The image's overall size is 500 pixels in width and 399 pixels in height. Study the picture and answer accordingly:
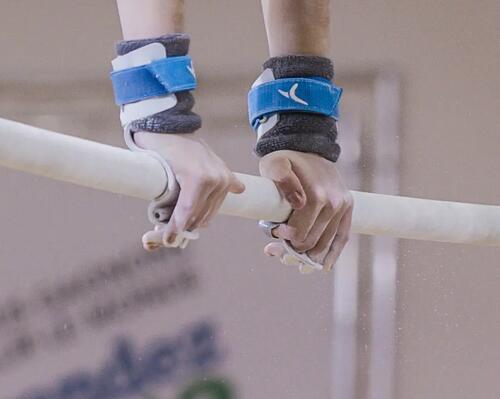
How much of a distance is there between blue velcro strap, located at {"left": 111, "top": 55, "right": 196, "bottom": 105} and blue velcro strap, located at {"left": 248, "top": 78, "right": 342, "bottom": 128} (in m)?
0.09

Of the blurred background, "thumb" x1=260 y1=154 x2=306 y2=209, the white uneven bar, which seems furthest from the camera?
the blurred background

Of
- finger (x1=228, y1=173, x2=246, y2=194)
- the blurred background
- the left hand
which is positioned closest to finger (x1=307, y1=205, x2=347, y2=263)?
the left hand

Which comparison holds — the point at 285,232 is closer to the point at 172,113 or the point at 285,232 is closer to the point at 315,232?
the point at 315,232

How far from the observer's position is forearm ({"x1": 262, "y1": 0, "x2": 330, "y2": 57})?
780 mm

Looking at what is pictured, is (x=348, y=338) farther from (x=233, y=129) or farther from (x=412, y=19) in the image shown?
(x=412, y=19)

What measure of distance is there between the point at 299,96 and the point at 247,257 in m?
0.83

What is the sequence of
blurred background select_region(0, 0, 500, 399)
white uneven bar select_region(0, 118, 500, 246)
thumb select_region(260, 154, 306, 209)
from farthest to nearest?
blurred background select_region(0, 0, 500, 399) < thumb select_region(260, 154, 306, 209) < white uneven bar select_region(0, 118, 500, 246)

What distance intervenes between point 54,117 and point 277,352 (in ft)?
1.52

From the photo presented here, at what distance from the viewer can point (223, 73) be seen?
1608mm

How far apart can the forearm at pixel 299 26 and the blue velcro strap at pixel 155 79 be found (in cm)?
11

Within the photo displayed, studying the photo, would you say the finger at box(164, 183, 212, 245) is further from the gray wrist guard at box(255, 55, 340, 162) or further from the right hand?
the gray wrist guard at box(255, 55, 340, 162)

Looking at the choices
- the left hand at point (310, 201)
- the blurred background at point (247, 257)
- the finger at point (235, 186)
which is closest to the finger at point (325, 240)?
the left hand at point (310, 201)

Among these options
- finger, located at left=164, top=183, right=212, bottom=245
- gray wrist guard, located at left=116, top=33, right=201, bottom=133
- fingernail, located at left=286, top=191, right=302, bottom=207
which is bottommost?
finger, located at left=164, top=183, right=212, bottom=245

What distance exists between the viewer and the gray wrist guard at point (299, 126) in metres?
0.76
